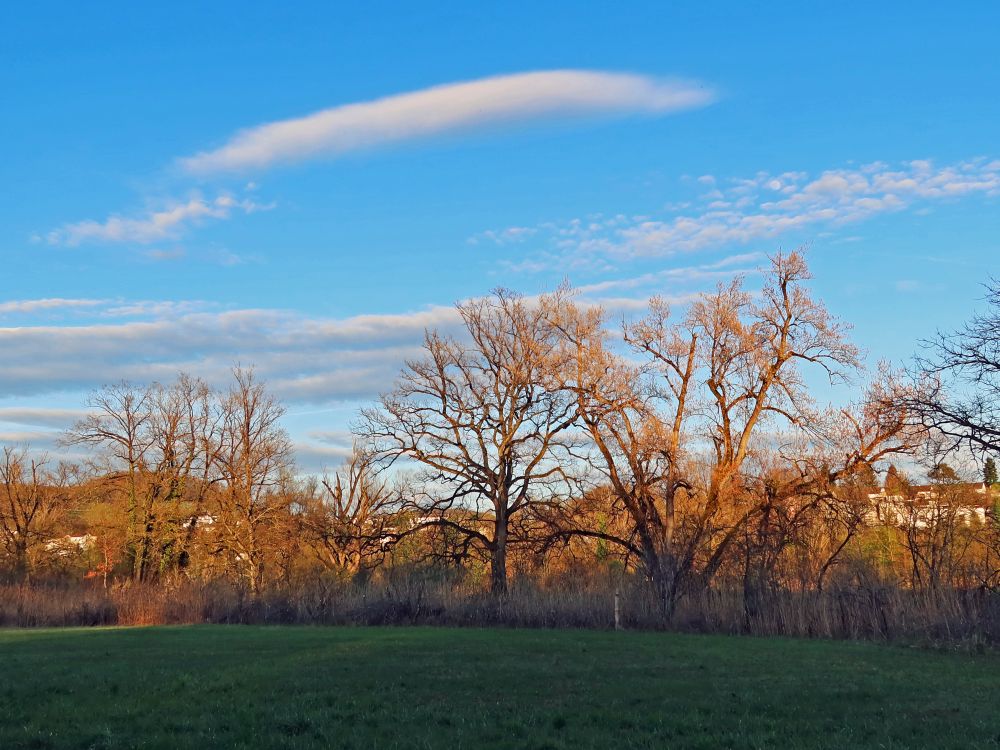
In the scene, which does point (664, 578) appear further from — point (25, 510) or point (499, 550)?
point (25, 510)

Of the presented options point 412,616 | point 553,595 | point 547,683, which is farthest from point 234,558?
point 547,683

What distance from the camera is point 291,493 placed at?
6700 cm

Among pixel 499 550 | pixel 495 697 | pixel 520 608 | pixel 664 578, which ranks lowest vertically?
pixel 520 608

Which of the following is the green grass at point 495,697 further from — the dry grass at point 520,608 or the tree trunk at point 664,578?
the tree trunk at point 664,578

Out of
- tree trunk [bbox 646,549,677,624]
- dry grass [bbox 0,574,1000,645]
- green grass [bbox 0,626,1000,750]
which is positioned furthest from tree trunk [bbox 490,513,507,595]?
green grass [bbox 0,626,1000,750]

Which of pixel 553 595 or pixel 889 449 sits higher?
pixel 889 449

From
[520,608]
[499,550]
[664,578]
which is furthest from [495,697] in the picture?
[499,550]

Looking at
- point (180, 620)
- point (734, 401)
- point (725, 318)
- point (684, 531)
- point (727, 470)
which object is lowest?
point (180, 620)

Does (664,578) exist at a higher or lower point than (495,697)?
lower

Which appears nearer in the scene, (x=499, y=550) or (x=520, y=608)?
(x=520, y=608)

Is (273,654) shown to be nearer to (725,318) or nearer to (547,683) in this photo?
(547,683)

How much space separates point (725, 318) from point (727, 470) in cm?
717

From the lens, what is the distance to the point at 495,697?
12070 mm

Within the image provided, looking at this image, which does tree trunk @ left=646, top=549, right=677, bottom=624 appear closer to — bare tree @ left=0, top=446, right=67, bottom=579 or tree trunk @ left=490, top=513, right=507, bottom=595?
tree trunk @ left=490, top=513, right=507, bottom=595
